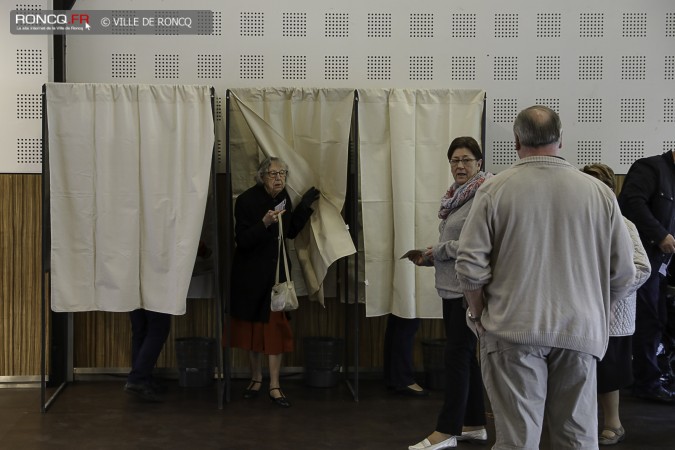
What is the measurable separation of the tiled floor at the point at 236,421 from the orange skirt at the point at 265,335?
1.07 ft

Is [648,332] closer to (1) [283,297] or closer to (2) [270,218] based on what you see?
(1) [283,297]

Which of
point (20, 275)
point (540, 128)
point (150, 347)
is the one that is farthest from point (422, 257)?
point (20, 275)

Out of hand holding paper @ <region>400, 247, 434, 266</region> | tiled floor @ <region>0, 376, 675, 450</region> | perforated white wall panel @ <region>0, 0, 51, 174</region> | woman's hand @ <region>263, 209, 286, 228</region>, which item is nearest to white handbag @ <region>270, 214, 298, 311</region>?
woman's hand @ <region>263, 209, 286, 228</region>

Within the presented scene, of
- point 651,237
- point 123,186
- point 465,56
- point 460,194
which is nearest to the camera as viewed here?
point 460,194

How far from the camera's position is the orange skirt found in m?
4.84

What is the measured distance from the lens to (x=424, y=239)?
16.4 ft

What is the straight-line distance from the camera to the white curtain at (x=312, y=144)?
4922 millimetres

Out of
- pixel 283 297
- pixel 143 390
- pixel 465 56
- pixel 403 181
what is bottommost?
pixel 143 390

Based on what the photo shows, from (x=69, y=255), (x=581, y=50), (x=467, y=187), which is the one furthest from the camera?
(x=581, y=50)

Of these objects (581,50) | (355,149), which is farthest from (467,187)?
(581,50)

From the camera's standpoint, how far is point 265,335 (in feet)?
15.9

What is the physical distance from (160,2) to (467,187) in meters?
2.79

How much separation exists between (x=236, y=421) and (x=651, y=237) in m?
2.64

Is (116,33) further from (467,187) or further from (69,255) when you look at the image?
(467,187)
